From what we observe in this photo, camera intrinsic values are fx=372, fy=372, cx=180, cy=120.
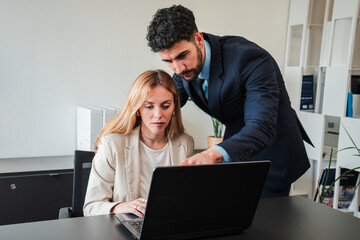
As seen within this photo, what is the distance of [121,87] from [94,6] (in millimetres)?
651

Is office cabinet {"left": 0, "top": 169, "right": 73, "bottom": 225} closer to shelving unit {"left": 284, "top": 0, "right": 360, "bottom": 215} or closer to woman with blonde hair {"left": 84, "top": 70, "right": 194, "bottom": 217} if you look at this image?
woman with blonde hair {"left": 84, "top": 70, "right": 194, "bottom": 217}

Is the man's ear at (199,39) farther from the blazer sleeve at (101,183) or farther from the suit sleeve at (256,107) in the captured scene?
the blazer sleeve at (101,183)

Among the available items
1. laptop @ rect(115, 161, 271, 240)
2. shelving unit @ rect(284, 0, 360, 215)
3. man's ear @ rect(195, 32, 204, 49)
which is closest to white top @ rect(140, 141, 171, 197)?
man's ear @ rect(195, 32, 204, 49)

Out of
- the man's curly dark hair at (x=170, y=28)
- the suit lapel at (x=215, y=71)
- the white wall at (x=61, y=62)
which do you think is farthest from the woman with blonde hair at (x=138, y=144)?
the white wall at (x=61, y=62)

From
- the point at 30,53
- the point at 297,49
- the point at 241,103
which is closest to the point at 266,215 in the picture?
the point at 241,103

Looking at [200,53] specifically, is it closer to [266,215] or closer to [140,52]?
[266,215]

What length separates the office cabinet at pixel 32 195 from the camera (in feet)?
8.29

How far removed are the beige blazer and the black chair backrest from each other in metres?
0.14

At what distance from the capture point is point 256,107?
54.1 inches

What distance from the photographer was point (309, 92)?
11.6 feet

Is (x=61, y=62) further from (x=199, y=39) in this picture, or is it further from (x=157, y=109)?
(x=199, y=39)

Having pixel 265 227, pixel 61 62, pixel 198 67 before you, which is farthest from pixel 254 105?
pixel 61 62

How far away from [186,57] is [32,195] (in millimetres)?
1806

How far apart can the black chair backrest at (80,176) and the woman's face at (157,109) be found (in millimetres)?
321
